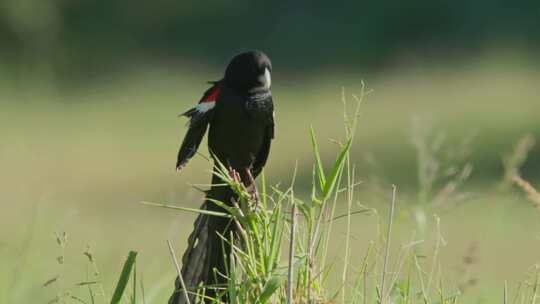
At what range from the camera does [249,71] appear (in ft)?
12.3

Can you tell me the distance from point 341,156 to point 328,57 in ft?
58.3

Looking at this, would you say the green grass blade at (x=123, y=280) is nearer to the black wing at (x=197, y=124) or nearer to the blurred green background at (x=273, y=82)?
the black wing at (x=197, y=124)

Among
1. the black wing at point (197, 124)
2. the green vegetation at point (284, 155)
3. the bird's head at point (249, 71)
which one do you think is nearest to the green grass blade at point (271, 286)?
the black wing at point (197, 124)

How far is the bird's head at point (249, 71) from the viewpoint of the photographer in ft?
12.2

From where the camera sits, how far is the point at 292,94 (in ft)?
63.7

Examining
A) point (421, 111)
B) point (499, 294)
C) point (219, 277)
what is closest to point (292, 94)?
point (421, 111)

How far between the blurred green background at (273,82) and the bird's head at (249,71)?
379 inches

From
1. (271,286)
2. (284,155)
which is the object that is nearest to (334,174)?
(271,286)

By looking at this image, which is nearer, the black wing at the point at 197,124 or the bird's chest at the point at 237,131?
the black wing at the point at 197,124

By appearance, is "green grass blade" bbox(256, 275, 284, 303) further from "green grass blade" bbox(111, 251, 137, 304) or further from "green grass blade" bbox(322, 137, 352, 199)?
"green grass blade" bbox(111, 251, 137, 304)

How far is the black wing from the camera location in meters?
3.64

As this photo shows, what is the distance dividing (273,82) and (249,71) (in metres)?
15.7

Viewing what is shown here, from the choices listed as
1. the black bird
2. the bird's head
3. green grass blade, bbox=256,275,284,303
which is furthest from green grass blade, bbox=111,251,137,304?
the bird's head

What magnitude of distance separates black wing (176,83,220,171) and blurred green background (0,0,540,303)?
31.4 ft
